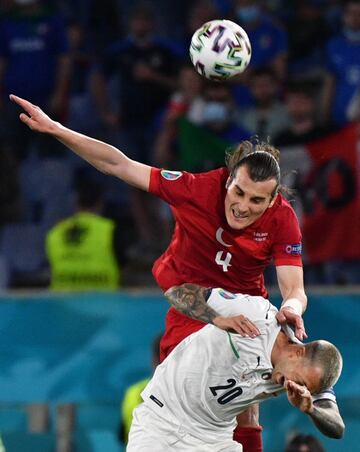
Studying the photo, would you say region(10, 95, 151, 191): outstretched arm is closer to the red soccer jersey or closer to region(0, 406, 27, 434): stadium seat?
the red soccer jersey

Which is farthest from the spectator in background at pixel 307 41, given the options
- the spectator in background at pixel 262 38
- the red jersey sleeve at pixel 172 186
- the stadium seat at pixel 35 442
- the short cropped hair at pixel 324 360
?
the short cropped hair at pixel 324 360

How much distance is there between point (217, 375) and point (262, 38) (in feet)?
20.0

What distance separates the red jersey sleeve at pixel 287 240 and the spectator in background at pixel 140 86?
4.67 meters

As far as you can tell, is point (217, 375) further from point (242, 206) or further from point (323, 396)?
point (242, 206)

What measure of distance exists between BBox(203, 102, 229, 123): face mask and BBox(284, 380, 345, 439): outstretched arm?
5.24 meters

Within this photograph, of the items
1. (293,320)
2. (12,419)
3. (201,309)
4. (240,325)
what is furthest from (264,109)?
(240,325)

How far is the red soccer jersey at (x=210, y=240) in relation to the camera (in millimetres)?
6840

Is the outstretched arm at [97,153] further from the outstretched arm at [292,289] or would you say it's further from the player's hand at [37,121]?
the outstretched arm at [292,289]

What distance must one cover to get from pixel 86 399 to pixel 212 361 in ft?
11.7

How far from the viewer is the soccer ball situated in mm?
7449

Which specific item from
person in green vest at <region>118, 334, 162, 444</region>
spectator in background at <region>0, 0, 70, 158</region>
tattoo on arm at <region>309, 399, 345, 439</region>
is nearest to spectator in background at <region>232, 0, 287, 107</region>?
spectator in background at <region>0, 0, 70, 158</region>

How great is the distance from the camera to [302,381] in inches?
231

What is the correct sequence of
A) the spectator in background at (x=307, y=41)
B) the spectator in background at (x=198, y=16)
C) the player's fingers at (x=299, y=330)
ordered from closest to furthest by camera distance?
the player's fingers at (x=299, y=330), the spectator in background at (x=307, y=41), the spectator in background at (x=198, y=16)

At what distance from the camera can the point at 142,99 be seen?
38.9 ft
